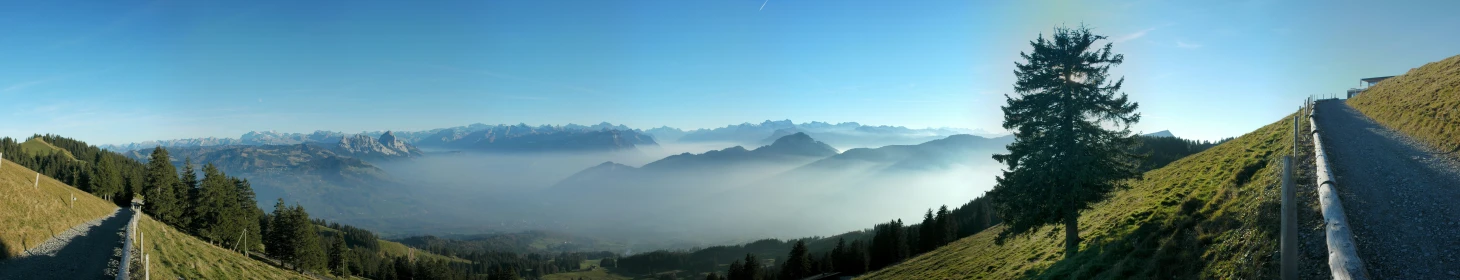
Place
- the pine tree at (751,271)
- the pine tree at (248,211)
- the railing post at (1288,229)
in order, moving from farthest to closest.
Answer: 1. the pine tree at (751,271)
2. the pine tree at (248,211)
3. the railing post at (1288,229)

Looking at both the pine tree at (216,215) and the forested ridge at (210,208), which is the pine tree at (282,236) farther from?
the pine tree at (216,215)

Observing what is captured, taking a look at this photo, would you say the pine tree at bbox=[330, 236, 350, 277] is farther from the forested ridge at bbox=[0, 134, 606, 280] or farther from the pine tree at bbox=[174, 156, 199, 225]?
the pine tree at bbox=[174, 156, 199, 225]

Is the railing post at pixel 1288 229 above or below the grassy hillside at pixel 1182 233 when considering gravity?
above

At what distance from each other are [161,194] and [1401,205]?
100 m

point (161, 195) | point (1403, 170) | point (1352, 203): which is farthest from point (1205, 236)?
point (161, 195)

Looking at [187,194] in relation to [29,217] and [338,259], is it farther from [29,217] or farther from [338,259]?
[29,217]

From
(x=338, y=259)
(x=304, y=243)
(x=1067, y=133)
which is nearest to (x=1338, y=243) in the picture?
(x=1067, y=133)

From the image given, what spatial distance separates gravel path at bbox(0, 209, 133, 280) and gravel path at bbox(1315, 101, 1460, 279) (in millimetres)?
45180

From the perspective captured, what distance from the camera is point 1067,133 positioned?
21828mm

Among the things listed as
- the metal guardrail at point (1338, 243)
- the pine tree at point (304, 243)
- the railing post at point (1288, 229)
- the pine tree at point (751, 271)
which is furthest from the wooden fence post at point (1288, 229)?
the pine tree at point (751, 271)

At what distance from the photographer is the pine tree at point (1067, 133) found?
71.1 ft

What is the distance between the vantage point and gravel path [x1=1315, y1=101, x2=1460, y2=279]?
9.42 meters

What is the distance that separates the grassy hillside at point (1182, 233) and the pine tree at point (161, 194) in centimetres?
8794

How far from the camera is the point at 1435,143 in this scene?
20.4 meters
